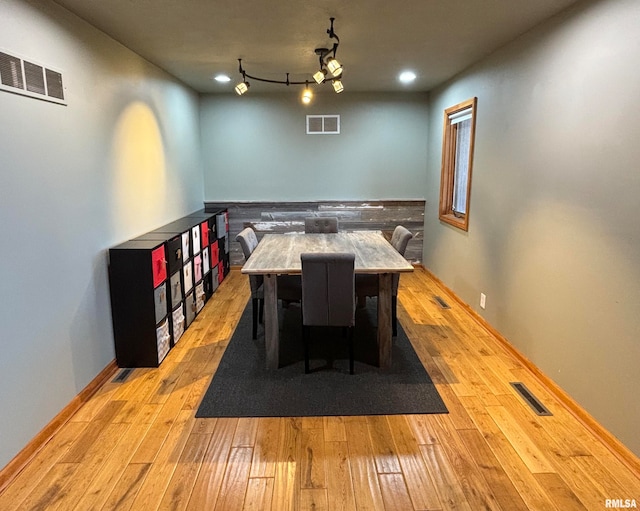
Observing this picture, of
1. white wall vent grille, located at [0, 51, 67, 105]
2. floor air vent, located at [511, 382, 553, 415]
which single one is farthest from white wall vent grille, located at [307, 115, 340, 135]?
floor air vent, located at [511, 382, 553, 415]

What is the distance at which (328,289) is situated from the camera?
9.45 ft

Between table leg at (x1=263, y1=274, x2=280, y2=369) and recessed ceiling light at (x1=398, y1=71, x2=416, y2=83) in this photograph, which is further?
recessed ceiling light at (x1=398, y1=71, x2=416, y2=83)

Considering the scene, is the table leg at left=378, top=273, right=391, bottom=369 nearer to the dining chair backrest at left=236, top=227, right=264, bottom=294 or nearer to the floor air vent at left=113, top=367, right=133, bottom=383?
the dining chair backrest at left=236, top=227, right=264, bottom=294

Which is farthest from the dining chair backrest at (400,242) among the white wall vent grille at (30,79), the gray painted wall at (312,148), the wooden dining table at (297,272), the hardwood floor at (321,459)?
the white wall vent grille at (30,79)

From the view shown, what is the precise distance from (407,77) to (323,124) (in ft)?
4.71

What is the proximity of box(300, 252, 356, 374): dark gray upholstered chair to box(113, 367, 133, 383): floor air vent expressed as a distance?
1252 millimetres

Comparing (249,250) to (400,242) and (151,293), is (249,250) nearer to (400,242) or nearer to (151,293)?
(151,293)

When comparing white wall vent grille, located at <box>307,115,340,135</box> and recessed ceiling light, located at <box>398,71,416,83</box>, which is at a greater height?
recessed ceiling light, located at <box>398,71,416,83</box>

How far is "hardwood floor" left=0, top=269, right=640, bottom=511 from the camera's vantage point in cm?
189

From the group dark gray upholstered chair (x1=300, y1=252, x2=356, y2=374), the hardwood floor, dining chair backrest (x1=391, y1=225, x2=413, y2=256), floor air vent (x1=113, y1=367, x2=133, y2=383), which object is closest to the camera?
the hardwood floor

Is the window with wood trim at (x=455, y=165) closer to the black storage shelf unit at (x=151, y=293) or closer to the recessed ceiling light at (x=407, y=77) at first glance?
the recessed ceiling light at (x=407, y=77)

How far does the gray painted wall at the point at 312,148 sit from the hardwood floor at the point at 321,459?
3.51 m

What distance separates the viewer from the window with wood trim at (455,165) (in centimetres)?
464

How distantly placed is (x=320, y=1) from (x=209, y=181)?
12.6 feet
